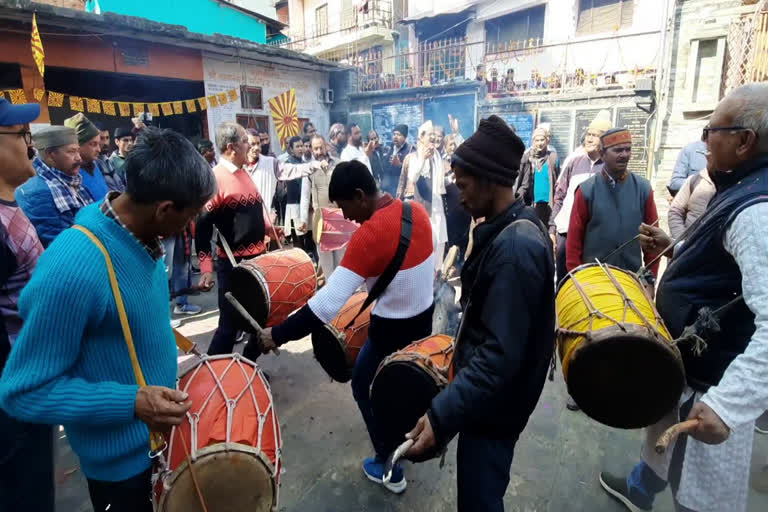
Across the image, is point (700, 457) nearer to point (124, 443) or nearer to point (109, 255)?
point (124, 443)

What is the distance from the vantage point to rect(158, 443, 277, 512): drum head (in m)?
1.52

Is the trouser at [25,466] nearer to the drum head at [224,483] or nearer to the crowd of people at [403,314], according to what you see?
the crowd of people at [403,314]

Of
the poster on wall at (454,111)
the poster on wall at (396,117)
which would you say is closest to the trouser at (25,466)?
the poster on wall at (454,111)

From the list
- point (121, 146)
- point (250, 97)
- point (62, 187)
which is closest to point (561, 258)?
point (62, 187)

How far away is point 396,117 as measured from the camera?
14.9 meters

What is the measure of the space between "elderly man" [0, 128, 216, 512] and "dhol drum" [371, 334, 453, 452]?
3.27 feet

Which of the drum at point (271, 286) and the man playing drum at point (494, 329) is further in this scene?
the drum at point (271, 286)

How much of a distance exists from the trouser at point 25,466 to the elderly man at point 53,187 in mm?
1672

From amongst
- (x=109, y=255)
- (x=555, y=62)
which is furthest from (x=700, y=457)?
(x=555, y=62)

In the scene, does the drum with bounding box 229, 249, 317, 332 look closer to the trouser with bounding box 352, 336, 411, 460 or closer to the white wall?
the trouser with bounding box 352, 336, 411, 460

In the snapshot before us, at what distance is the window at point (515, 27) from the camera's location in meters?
17.0

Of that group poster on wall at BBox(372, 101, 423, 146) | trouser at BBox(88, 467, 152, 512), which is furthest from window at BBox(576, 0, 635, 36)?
trouser at BBox(88, 467, 152, 512)

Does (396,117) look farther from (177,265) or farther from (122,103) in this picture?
(177,265)

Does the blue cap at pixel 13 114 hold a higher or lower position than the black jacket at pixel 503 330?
higher
